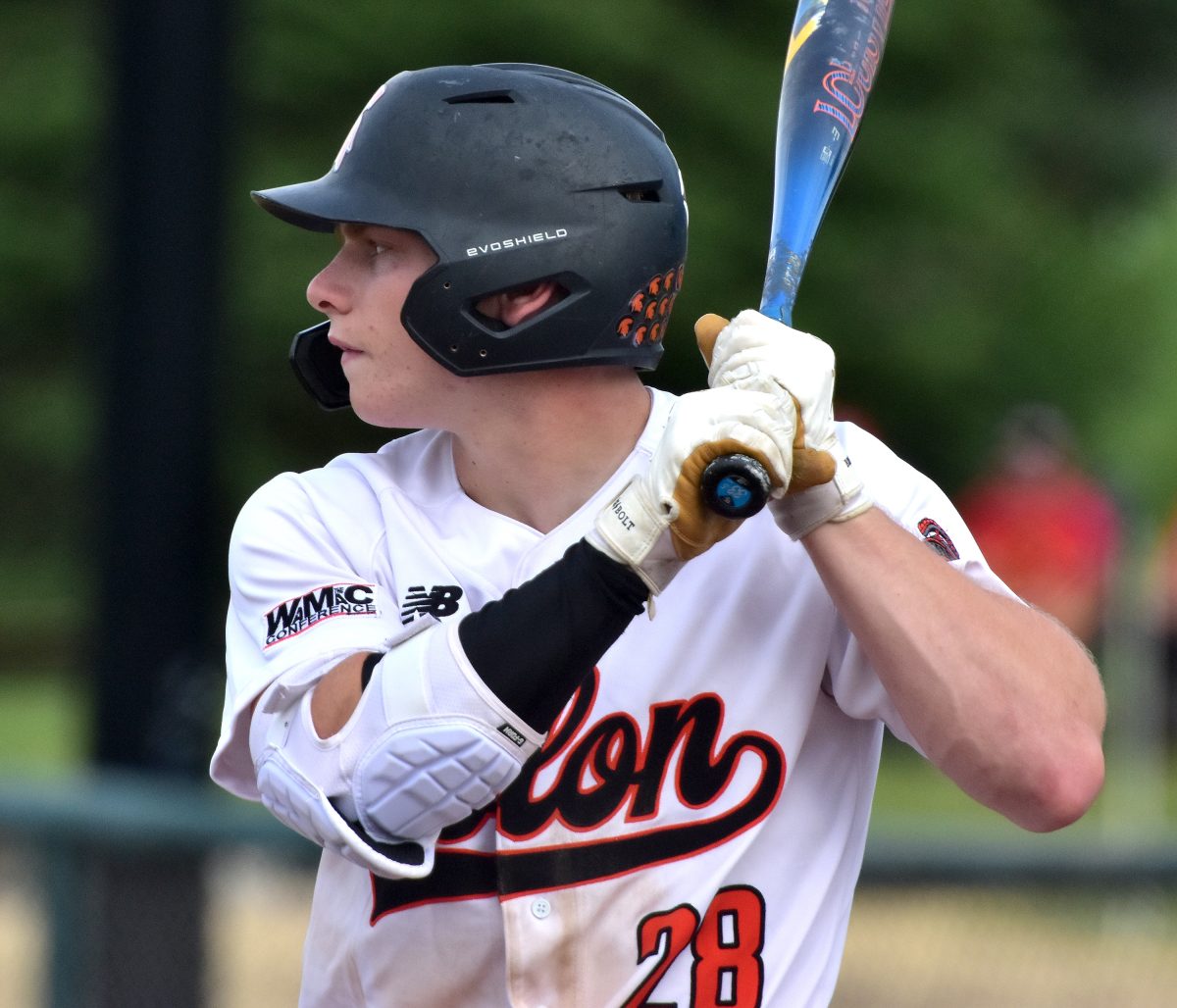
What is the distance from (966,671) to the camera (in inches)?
85.0

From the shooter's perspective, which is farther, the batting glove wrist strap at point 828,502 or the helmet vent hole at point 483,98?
the helmet vent hole at point 483,98

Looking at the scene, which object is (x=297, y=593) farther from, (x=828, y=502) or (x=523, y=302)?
(x=828, y=502)

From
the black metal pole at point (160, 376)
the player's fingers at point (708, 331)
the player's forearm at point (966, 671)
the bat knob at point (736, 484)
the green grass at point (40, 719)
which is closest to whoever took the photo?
the bat knob at point (736, 484)

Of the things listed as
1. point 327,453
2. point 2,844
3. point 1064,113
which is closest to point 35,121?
point 327,453

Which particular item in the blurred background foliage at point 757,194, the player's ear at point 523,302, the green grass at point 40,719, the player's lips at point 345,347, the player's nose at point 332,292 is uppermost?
the player's ear at point 523,302

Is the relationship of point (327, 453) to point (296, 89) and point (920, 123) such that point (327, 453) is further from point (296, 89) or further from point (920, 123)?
point (920, 123)

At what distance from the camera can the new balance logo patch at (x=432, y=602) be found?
8.00 ft

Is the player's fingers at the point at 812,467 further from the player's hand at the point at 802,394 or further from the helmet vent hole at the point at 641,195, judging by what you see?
the helmet vent hole at the point at 641,195

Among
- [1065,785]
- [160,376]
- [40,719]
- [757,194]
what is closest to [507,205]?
[1065,785]

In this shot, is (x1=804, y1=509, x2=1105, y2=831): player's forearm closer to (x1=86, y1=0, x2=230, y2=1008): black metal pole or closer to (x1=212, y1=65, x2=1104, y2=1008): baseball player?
(x1=212, y1=65, x2=1104, y2=1008): baseball player

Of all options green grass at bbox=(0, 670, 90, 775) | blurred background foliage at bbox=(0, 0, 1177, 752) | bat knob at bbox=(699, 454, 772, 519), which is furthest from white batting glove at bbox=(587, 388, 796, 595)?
green grass at bbox=(0, 670, 90, 775)

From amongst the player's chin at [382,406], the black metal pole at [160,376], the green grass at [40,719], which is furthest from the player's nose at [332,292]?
the green grass at [40,719]

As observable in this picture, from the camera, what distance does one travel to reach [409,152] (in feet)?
7.89

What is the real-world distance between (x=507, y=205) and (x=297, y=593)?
0.55 meters
